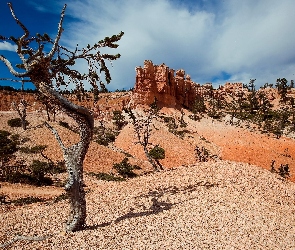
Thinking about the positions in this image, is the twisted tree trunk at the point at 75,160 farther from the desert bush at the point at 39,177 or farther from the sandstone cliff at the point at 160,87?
the sandstone cliff at the point at 160,87

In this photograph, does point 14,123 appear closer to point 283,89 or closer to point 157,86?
point 157,86

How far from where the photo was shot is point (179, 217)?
9086 millimetres

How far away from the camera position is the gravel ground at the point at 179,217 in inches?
300

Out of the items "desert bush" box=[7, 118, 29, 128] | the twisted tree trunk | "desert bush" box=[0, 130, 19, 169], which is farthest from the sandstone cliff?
the twisted tree trunk

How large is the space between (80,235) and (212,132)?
51.4 metres

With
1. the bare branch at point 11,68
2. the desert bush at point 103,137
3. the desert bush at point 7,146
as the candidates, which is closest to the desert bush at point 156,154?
the desert bush at point 103,137

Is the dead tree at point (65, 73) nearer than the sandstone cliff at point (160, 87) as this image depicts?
Yes

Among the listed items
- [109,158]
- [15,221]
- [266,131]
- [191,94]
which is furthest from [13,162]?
[191,94]

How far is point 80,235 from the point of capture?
7961 millimetres

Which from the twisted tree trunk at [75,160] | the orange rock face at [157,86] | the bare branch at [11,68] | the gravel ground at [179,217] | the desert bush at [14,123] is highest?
the orange rock face at [157,86]

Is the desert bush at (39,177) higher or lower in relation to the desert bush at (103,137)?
lower

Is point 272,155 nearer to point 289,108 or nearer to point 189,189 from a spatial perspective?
point 189,189

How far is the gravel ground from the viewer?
7.63 metres

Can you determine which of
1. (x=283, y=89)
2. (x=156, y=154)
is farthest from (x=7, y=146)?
(x=283, y=89)
